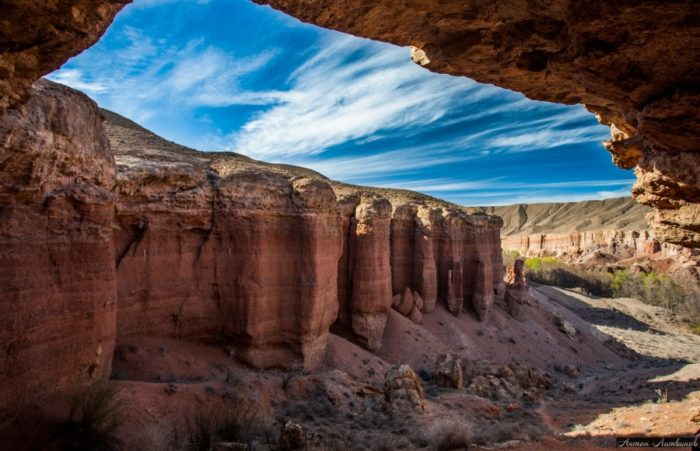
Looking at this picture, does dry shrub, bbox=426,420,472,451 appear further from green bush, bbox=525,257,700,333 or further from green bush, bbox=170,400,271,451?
green bush, bbox=525,257,700,333

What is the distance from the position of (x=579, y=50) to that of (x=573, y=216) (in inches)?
6099

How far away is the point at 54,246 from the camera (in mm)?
8477

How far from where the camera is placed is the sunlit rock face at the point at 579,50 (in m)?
4.54

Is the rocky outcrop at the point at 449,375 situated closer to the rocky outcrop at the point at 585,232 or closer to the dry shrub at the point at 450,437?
the dry shrub at the point at 450,437

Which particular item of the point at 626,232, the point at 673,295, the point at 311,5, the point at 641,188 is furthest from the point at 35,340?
the point at 626,232

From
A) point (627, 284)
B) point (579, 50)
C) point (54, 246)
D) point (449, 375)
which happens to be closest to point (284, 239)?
point (54, 246)

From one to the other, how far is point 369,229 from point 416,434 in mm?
11595

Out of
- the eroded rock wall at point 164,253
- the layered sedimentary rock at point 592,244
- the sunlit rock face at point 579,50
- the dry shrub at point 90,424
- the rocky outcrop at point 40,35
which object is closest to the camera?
the rocky outcrop at point 40,35

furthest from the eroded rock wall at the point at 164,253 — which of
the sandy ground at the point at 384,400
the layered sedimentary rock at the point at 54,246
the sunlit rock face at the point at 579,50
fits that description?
the sunlit rock face at the point at 579,50

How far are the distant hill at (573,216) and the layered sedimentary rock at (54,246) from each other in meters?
123

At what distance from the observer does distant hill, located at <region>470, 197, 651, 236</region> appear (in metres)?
122

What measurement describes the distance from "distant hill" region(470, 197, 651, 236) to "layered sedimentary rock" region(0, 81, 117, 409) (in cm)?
12283

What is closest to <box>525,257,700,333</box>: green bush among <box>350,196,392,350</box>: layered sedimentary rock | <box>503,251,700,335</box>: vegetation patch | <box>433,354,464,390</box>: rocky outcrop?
<box>503,251,700,335</box>: vegetation patch

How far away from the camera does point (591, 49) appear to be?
4.98m
